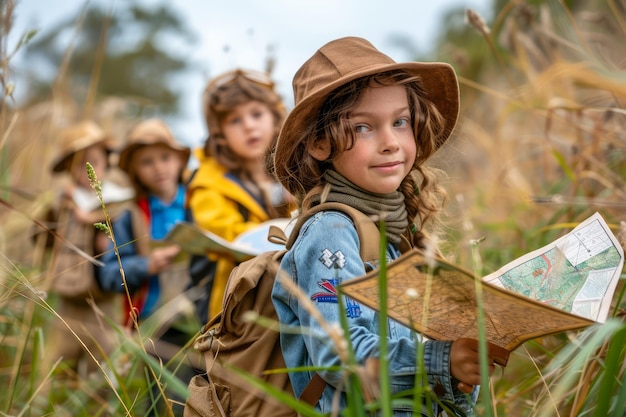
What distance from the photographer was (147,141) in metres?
4.66

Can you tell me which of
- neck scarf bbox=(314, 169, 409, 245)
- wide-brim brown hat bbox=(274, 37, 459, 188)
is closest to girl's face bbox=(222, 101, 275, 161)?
wide-brim brown hat bbox=(274, 37, 459, 188)

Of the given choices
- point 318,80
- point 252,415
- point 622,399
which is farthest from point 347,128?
point 622,399

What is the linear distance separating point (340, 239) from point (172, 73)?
63.1 ft

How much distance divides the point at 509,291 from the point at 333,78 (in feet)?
2.47

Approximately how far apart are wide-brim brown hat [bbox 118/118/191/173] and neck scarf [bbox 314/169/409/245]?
285cm

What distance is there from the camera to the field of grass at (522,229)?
6.28 feet

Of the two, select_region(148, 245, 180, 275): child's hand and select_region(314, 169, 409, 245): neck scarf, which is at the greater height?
select_region(314, 169, 409, 245): neck scarf

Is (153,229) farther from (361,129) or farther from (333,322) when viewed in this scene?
(333,322)

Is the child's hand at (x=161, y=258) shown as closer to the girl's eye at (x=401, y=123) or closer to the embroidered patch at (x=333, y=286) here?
the girl's eye at (x=401, y=123)

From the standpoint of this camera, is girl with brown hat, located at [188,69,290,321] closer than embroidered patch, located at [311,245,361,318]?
No

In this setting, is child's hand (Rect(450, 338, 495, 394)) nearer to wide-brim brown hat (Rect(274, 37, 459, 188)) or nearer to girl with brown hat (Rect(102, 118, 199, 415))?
wide-brim brown hat (Rect(274, 37, 459, 188))

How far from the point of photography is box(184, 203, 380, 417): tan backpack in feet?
6.06

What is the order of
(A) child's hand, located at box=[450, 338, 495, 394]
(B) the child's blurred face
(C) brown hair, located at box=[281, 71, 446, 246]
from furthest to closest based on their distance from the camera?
(B) the child's blurred face
(C) brown hair, located at box=[281, 71, 446, 246]
(A) child's hand, located at box=[450, 338, 495, 394]

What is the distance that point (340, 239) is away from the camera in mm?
1757
